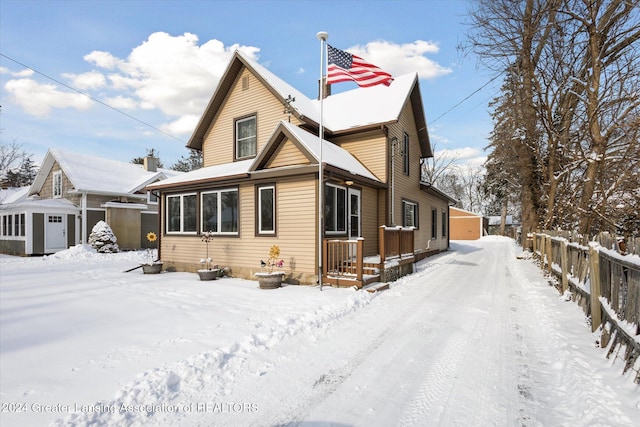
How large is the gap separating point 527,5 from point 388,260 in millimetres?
9736

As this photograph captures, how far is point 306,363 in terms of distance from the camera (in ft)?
13.2

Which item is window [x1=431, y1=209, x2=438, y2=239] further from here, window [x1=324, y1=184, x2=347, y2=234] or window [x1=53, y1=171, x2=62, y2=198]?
window [x1=53, y1=171, x2=62, y2=198]

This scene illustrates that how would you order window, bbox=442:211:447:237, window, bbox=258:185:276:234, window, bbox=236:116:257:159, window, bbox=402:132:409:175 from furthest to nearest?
window, bbox=442:211:447:237 < window, bbox=402:132:409:175 < window, bbox=236:116:257:159 < window, bbox=258:185:276:234

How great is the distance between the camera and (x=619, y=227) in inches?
470

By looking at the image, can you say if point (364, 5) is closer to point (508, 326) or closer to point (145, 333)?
point (508, 326)

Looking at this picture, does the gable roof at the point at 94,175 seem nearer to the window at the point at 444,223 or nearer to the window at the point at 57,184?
the window at the point at 57,184

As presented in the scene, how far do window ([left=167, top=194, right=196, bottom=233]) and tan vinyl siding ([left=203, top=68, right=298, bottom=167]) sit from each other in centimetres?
244

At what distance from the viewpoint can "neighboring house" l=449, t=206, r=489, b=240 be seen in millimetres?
36906

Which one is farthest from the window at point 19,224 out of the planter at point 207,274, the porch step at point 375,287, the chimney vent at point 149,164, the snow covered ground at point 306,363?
the porch step at point 375,287

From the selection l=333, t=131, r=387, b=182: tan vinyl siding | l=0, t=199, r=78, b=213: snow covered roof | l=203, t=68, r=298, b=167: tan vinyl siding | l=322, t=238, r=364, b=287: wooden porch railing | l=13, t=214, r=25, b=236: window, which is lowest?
l=322, t=238, r=364, b=287: wooden porch railing

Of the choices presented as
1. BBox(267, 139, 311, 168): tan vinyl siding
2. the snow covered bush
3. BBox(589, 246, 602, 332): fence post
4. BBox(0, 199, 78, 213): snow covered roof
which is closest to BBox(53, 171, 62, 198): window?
BBox(0, 199, 78, 213): snow covered roof

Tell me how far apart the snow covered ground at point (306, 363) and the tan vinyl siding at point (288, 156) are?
3926 millimetres

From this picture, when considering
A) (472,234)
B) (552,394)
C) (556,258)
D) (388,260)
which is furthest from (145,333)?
(472,234)

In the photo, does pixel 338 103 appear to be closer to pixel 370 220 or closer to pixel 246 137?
pixel 246 137
